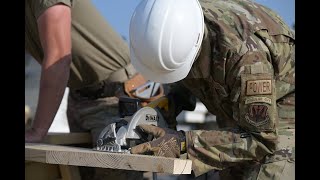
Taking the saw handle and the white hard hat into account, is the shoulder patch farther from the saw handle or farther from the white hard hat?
the saw handle

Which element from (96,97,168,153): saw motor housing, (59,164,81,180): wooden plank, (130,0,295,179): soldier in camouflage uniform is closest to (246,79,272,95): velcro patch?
(130,0,295,179): soldier in camouflage uniform

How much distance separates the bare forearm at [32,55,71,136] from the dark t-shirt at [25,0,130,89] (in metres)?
0.39


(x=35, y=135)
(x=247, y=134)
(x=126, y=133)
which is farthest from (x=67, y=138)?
(x=247, y=134)

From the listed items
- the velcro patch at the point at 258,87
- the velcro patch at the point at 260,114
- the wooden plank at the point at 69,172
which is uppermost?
the velcro patch at the point at 258,87

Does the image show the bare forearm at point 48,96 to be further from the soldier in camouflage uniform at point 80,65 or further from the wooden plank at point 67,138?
the wooden plank at point 67,138

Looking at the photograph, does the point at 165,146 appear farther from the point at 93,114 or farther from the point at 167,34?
the point at 93,114


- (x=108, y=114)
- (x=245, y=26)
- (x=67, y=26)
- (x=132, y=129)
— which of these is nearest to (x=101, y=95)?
(x=108, y=114)

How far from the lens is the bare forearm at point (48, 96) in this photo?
252 centimetres

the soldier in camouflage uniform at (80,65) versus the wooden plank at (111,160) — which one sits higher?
the soldier in camouflage uniform at (80,65)

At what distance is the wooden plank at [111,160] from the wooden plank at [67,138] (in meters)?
0.47

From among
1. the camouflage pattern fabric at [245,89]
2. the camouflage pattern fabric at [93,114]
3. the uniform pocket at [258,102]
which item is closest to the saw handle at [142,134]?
the camouflage pattern fabric at [245,89]
